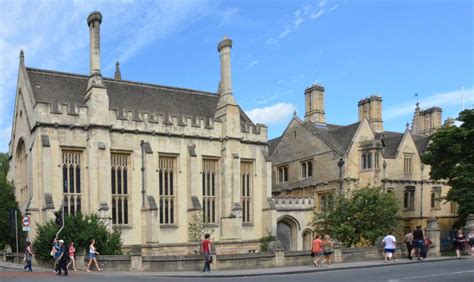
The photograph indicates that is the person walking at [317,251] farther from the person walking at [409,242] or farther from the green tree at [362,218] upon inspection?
the green tree at [362,218]

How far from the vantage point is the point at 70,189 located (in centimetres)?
2984

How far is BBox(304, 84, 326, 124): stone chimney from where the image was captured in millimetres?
44594

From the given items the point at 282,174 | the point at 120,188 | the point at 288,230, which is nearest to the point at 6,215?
the point at 120,188

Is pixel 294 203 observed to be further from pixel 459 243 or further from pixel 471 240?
pixel 459 243

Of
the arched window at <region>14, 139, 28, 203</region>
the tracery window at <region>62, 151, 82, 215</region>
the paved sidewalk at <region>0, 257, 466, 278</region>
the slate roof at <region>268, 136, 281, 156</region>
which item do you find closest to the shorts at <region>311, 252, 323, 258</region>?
the paved sidewalk at <region>0, 257, 466, 278</region>

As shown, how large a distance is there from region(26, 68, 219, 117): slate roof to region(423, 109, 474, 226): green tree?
16606 mm

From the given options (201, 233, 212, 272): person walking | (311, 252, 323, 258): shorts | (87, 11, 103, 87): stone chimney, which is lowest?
(311, 252, 323, 258): shorts

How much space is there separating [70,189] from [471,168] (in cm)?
2495

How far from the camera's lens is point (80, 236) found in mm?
23453

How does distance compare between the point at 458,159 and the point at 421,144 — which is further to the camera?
the point at 421,144

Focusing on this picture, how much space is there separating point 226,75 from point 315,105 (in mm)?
12329

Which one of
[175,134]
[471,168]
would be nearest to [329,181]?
[471,168]

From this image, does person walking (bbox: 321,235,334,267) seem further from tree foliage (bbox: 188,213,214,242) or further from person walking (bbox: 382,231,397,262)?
tree foliage (bbox: 188,213,214,242)

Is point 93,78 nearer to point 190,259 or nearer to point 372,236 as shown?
point 190,259
